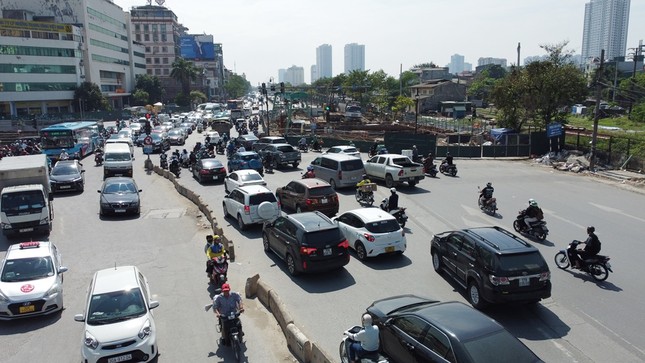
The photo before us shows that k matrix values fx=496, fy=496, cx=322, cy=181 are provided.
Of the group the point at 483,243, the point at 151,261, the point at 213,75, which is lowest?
the point at 151,261

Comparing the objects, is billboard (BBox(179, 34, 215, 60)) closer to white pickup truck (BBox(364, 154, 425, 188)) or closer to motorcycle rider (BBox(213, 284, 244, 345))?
white pickup truck (BBox(364, 154, 425, 188))

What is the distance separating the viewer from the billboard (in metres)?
164

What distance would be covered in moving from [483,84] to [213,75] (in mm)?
94209

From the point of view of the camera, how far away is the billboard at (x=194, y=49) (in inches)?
6452

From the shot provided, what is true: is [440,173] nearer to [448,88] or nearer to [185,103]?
[448,88]

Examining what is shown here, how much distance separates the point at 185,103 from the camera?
420 ft

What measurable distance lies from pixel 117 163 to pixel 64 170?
12.9 feet

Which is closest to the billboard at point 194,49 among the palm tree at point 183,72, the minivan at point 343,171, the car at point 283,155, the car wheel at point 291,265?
the palm tree at point 183,72

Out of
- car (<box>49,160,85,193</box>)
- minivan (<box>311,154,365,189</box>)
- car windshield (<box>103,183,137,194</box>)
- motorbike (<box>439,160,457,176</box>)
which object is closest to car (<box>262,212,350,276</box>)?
minivan (<box>311,154,365,189</box>)

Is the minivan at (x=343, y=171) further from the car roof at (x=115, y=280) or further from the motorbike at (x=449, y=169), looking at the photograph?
the car roof at (x=115, y=280)

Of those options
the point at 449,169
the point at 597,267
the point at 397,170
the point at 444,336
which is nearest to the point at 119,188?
the point at 397,170

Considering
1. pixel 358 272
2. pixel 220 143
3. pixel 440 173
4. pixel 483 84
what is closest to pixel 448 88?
pixel 483 84

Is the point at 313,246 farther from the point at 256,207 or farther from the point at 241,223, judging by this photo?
the point at 241,223

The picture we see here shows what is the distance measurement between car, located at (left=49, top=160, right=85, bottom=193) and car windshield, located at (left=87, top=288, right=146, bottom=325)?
19.1 metres
